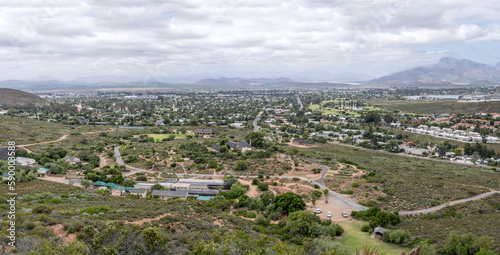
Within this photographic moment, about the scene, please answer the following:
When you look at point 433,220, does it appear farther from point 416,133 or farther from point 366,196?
point 416,133

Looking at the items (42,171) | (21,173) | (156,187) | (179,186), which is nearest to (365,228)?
(179,186)

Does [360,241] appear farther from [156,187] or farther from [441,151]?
[441,151]

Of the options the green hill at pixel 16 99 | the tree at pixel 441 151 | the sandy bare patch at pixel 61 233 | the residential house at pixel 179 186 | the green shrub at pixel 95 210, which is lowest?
the tree at pixel 441 151

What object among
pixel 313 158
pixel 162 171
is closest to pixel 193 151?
pixel 162 171

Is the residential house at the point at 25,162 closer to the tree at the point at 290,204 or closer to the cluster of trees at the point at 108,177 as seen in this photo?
the cluster of trees at the point at 108,177

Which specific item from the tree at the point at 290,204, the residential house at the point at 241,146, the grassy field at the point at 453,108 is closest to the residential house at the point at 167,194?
the tree at the point at 290,204

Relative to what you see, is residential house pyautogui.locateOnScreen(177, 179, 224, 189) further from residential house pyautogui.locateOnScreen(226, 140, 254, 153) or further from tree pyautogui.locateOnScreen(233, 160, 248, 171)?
residential house pyautogui.locateOnScreen(226, 140, 254, 153)

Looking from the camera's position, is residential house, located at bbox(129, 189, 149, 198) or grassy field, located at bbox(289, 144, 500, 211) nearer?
grassy field, located at bbox(289, 144, 500, 211)

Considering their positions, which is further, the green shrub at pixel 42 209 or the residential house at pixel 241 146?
the residential house at pixel 241 146

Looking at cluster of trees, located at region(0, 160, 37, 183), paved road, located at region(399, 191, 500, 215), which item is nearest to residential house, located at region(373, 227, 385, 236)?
paved road, located at region(399, 191, 500, 215)
